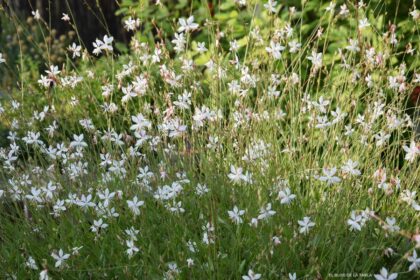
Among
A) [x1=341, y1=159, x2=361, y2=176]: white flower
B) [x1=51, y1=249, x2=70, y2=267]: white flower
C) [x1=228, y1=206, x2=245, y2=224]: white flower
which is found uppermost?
[x1=341, y1=159, x2=361, y2=176]: white flower

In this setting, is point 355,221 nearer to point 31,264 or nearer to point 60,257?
point 60,257

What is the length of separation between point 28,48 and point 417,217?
20.2ft

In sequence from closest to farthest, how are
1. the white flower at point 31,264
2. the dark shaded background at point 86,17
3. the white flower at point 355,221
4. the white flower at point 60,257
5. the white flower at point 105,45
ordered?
1. the white flower at point 355,221
2. the white flower at point 60,257
3. the white flower at point 31,264
4. the white flower at point 105,45
5. the dark shaded background at point 86,17

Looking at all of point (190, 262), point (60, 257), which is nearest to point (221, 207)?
point (190, 262)

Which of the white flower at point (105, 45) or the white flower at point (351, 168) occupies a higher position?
the white flower at point (105, 45)

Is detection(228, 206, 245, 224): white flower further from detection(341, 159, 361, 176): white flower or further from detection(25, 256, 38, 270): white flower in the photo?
detection(25, 256, 38, 270): white flower

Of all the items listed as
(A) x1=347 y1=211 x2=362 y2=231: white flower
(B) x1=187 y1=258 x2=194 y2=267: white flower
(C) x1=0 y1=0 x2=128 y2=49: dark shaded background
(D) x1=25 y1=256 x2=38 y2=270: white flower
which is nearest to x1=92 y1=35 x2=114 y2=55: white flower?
(D) x1=25 y1=256 x2=38 y2=270: white flower

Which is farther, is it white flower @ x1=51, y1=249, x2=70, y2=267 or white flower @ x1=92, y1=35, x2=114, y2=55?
white flower @ x1=92, y1=35, x2=114, y2=55

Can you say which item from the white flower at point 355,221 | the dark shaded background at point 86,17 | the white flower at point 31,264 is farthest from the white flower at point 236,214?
the dark shaded background at point 86,17

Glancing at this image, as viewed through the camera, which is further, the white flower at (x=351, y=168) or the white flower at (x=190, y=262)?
the white flower at (x=351, y=168)

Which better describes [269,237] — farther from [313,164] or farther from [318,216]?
[313,164]

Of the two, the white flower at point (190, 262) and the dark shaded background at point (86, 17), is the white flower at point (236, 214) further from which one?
the dark shaded background at point (86, 17)

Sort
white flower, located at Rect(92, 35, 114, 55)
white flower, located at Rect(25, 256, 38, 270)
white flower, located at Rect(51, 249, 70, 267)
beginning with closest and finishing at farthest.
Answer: white flower, located at Rect(51, 249, 70, 267) → white flower, located at Rect(25, 256, 38, 270) → white flower, located at Rect(92, 35, 114, 55)

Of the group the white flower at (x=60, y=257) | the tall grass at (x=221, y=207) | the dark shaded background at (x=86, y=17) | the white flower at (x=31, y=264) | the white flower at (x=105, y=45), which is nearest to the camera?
the white flower at (x=60, y=257)
